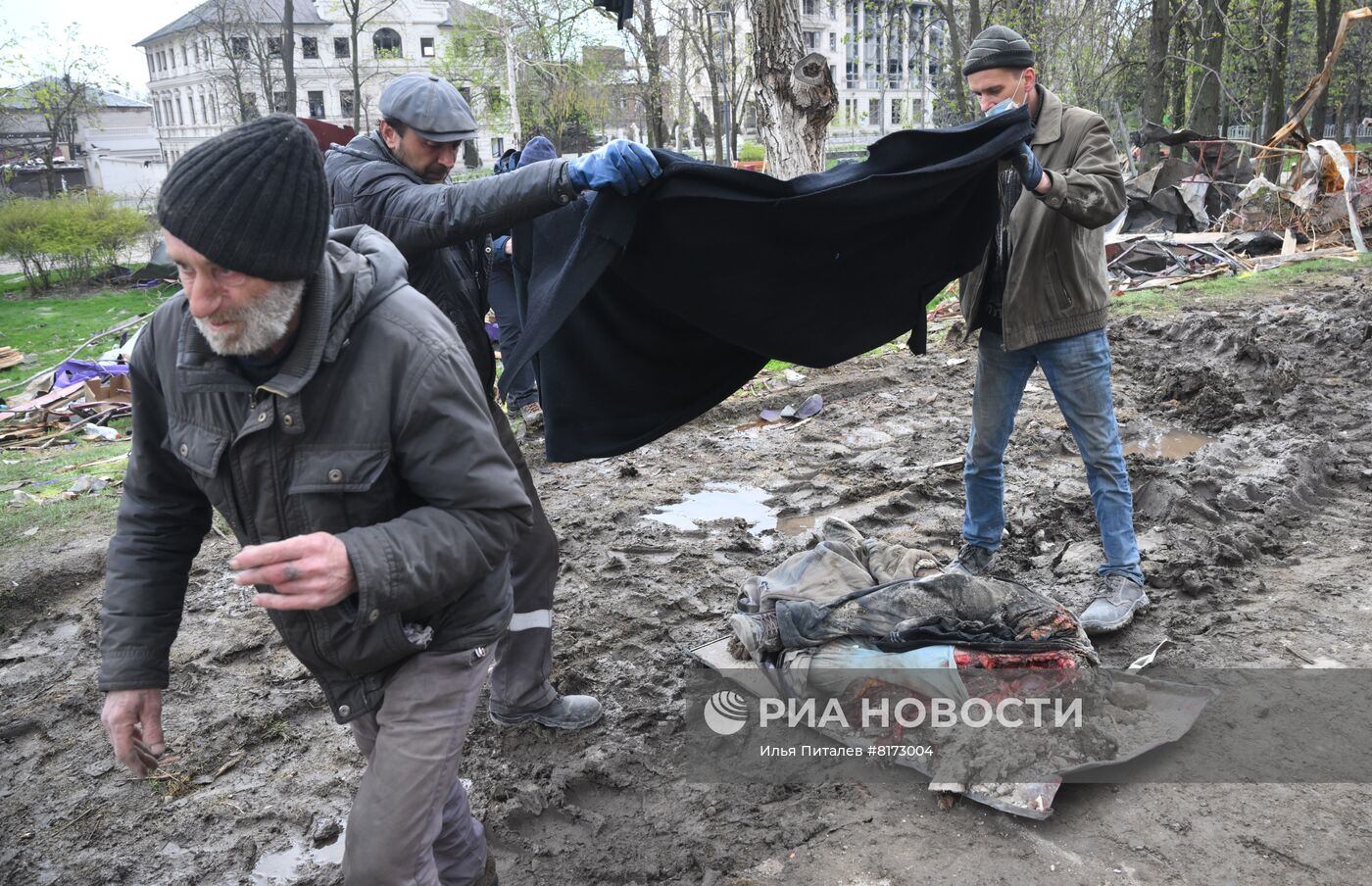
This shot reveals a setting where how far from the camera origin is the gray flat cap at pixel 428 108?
3154 millimetres

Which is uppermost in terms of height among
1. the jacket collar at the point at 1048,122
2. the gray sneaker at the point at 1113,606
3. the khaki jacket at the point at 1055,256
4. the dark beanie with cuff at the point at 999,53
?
the dark beanie with cuff at the point at 999,53

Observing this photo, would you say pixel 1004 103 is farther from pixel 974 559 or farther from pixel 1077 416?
pixel 974 559

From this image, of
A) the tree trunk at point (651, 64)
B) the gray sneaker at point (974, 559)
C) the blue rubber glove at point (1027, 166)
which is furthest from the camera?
the tree trunk at point (651, 64)

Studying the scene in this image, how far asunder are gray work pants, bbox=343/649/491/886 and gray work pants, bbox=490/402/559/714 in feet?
4.32

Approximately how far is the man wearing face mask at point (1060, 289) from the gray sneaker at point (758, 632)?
2.82 ft

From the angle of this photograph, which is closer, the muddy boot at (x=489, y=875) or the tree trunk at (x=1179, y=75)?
the muddy boot at (x=489, y=875)

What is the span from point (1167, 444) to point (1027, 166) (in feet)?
14.1

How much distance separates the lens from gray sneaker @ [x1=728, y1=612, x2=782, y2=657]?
368 cm

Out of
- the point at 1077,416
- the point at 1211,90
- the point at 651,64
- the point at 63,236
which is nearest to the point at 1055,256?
the point at 1077,416

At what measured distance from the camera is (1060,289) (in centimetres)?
388

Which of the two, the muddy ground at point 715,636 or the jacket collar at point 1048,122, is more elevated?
the jacket collar at point 1048,122

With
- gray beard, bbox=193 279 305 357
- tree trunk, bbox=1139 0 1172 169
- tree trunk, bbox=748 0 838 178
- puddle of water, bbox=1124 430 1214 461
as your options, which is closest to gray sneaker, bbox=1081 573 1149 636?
puddle of water, bbox=1124 430 1214 461

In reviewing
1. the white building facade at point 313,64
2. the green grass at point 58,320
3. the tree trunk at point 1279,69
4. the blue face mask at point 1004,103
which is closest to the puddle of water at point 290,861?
the blue face mask at point 1004,103

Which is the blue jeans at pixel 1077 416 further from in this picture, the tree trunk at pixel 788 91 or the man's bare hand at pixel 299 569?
the tree trunk at pixel 788 91
